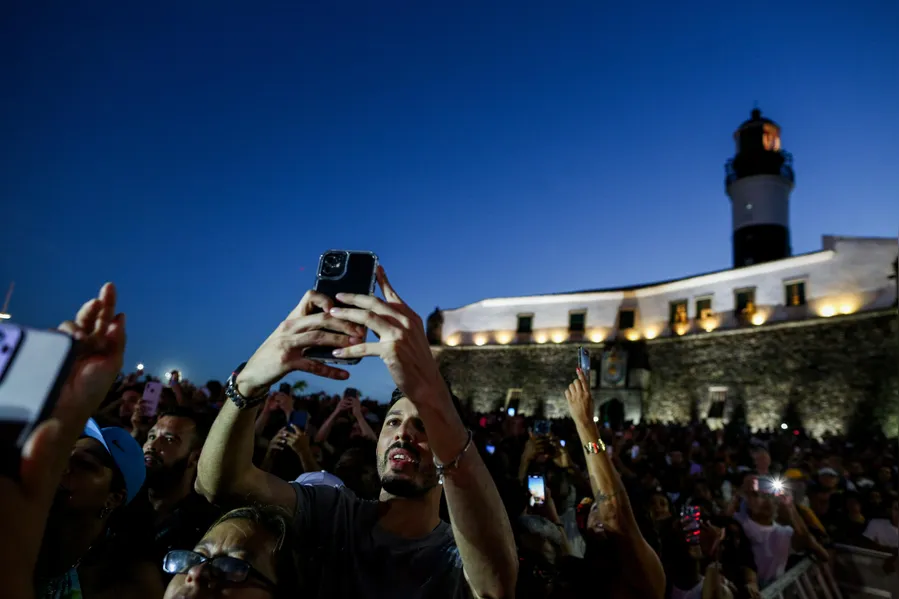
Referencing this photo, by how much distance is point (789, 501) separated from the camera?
5797mm

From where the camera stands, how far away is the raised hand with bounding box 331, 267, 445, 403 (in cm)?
134

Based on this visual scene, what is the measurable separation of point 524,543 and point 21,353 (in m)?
3.11

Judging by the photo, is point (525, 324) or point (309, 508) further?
point (525, 324)

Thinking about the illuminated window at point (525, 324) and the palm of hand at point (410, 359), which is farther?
the illuminated window at point (525, 324)

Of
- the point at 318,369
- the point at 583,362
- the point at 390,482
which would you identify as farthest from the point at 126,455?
the point at 583,362

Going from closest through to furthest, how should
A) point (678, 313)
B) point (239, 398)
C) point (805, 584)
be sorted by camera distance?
point (239, 398)
point (805, 584)
point (678, 313)

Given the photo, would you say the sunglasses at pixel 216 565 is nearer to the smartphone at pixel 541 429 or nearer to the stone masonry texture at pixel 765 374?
the smartphone at pixel 541 429

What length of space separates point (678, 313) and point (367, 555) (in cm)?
3155

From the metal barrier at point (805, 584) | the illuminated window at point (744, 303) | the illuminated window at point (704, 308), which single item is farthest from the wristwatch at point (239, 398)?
the illuminated window at point (704, 308)

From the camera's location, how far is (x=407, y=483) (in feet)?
6.59

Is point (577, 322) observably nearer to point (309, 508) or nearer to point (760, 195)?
point (760, 195)

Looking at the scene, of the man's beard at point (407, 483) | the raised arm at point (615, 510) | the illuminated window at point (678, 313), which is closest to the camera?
the man's beard at point (407, 483)

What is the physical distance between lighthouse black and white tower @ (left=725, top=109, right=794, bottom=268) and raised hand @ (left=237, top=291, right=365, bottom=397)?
33.7 meters

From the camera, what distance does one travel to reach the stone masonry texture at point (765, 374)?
2159 cm
